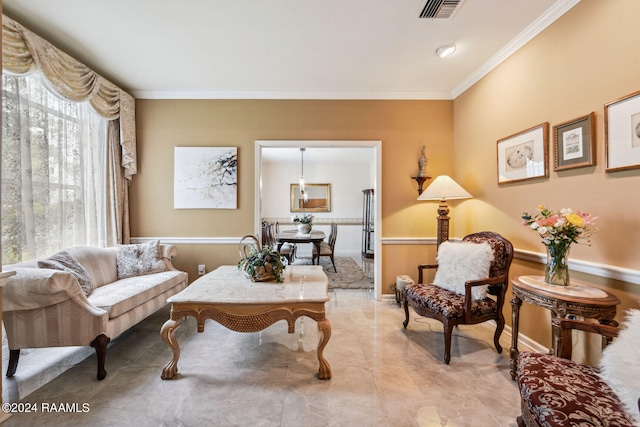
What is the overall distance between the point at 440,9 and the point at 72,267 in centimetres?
369

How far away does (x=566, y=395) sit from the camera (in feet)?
3.42

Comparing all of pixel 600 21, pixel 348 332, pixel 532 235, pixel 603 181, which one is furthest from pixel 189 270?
pixel 600 21

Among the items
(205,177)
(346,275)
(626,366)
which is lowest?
(346,275)

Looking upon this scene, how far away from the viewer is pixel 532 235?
2193 millimetres

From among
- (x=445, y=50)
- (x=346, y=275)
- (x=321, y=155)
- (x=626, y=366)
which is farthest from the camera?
(x=321, y=155)

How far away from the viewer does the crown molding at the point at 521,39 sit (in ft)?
6.26

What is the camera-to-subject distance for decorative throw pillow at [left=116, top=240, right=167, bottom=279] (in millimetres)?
2748

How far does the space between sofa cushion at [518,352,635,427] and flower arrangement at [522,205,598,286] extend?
0.62 metres

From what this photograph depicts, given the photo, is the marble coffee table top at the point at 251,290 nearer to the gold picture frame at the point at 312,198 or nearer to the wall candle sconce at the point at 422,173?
the wall candle sconce at the point at 422,173

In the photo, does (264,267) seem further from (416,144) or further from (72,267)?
(416,144)

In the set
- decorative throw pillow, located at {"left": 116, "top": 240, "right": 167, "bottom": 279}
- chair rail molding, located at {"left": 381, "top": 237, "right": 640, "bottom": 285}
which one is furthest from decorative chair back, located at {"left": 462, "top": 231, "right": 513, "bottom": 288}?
decorative throw pillow, located at {"left": 116, "top": 240, "right": 167, "bottom": 279}

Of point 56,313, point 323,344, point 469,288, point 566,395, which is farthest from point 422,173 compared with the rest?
point 56,313

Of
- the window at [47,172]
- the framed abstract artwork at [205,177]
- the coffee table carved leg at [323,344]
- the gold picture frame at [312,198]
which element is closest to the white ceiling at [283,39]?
the window at [47,172]

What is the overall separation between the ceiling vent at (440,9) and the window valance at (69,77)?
321 centimetres
